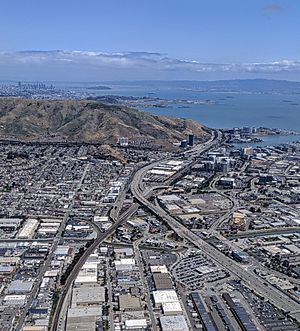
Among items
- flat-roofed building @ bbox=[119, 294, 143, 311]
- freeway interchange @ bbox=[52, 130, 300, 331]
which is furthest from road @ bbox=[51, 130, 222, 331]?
flat-roofed building @ bbox=[119, 294, 143, 311]

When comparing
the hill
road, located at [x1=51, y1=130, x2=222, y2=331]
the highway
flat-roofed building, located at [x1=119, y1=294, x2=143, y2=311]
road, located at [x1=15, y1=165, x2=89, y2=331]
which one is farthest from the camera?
the hill

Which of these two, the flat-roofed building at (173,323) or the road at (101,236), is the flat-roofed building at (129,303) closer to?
the flat-roofed building at (173,323)

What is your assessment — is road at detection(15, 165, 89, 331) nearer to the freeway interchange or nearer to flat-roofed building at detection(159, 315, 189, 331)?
the freeway interchange

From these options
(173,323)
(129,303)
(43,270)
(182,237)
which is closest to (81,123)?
(182,237)

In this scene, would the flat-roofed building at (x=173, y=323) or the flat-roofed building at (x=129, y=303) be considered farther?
the flat-roofed building at (x=129, y=303)

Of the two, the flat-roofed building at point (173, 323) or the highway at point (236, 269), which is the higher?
the flat-roofed building at point (173, 323)

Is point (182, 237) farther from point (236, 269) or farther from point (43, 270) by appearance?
point (43, 270)

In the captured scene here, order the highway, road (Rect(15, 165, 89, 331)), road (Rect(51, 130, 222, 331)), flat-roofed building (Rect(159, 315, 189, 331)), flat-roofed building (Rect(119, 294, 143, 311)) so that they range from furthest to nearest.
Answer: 1. the highway
2. flat-roofed building (Rect(119, 294, 143, 311))
3. road (Rect(51, 130, 222, 331))
4. road (Rect(15, 165, 89, 331))
5. flat-roofed building (Rect(159, 315, 189, 331))

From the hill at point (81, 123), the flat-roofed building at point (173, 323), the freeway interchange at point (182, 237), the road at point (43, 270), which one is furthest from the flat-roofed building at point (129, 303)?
the hill at point (81, 123)

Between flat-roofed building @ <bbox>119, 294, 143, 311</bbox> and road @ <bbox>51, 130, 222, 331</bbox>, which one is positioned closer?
road @ <bbox>51, 130, 222, 331</bbox>
